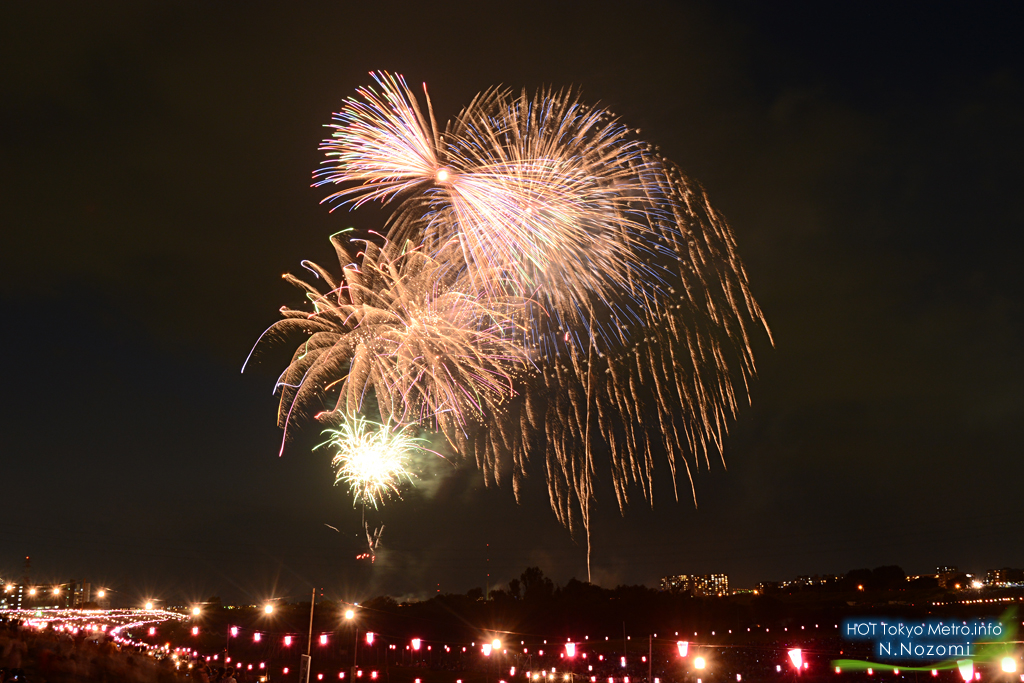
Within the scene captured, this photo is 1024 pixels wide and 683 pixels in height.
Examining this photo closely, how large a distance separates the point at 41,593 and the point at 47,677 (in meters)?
100

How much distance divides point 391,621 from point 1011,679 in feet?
190

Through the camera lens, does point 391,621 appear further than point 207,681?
Yes

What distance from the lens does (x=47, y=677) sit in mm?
21703

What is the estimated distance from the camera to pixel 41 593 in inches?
3984

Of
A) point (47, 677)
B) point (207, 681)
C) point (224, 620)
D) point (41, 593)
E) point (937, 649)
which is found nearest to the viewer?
point (47, 677)

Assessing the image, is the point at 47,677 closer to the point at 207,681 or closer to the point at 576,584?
the point at 207,681

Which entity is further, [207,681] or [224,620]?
[224,620]

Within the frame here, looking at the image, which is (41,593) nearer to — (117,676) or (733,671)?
(117,676)

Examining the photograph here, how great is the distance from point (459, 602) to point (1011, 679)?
60610mm

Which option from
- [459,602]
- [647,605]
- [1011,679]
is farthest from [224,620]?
[1011,679]

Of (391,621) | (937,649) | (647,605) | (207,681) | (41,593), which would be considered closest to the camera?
(207,681)

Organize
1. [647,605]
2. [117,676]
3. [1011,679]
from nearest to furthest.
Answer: [1011,679] → [117,676] → [647,605]

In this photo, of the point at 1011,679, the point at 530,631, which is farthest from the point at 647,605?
the point at 1011,679

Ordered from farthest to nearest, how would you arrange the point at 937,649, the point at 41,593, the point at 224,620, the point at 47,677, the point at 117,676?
the point at 41,593 → the point at 224,620 → the point at 937,649 → the point at 117,676 → the point at 47,677
